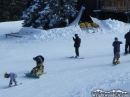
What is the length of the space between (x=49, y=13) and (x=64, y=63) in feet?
43.1

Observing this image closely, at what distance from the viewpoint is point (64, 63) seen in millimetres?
15406

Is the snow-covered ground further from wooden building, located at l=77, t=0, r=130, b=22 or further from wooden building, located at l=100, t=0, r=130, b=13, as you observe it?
wooden building, located at l=77, t=0, r=130, b=22

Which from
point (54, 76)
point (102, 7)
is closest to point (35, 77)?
point (54, 76)

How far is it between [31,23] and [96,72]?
17.9 m

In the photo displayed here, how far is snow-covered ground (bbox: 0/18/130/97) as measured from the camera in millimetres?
10586

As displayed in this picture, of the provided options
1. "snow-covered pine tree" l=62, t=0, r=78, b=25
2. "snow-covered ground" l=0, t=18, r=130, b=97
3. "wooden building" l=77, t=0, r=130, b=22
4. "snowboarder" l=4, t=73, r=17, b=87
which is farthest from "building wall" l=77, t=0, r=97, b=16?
"snowboarder" l=4, t=73, r=17, b=87

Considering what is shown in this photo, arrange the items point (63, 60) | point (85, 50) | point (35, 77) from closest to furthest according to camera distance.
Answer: point (35, 77)
point (63, 60)
point (85, 50)

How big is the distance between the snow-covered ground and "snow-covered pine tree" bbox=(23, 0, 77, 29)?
7.69 feet

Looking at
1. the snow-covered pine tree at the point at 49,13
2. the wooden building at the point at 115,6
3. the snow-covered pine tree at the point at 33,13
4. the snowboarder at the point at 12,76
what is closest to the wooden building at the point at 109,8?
the wooden building at the point at 115,6

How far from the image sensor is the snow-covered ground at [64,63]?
10586mm

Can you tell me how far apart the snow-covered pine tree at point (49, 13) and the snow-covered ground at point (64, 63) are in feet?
7.69

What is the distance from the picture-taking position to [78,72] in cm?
1309

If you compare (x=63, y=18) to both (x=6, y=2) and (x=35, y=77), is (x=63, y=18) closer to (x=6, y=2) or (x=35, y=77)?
(x=35, y=77)

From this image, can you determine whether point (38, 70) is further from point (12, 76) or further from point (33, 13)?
point (33, 13)
